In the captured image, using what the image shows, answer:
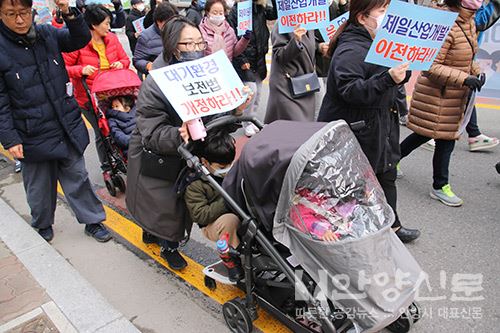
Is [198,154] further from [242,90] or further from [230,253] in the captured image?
[230,253]

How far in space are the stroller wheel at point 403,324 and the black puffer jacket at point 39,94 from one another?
2.71 meters

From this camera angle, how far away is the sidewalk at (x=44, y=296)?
2760mm

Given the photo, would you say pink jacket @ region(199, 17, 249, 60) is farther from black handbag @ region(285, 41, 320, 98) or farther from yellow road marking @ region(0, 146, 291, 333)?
yellow road marking @ region(0, 146, 291, 333)

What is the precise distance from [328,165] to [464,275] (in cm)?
179

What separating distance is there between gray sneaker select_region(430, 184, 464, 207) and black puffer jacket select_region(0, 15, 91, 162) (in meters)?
3.29

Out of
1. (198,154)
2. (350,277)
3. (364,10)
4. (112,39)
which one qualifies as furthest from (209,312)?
(112,39)

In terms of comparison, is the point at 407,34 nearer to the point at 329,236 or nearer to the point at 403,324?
the point at 329,236

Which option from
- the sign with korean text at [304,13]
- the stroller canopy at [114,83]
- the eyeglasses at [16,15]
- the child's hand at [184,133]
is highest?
the eyeglasses at [16,15]

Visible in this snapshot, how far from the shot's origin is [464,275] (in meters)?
3.17

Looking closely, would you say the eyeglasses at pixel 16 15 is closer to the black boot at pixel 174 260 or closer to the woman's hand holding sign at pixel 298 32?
the black boot at pixel 174 260

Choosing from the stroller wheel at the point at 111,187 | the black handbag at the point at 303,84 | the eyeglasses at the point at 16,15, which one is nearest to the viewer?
the eyeglasses at the point at 16,15

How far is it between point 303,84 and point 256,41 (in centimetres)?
155

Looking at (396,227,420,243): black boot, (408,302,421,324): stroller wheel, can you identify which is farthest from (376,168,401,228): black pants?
(408,302,421,324): stroller wheel

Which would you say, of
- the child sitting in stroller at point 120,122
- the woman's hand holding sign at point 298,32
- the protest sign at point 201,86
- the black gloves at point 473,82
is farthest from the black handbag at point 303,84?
the protest sign at point 201,86
